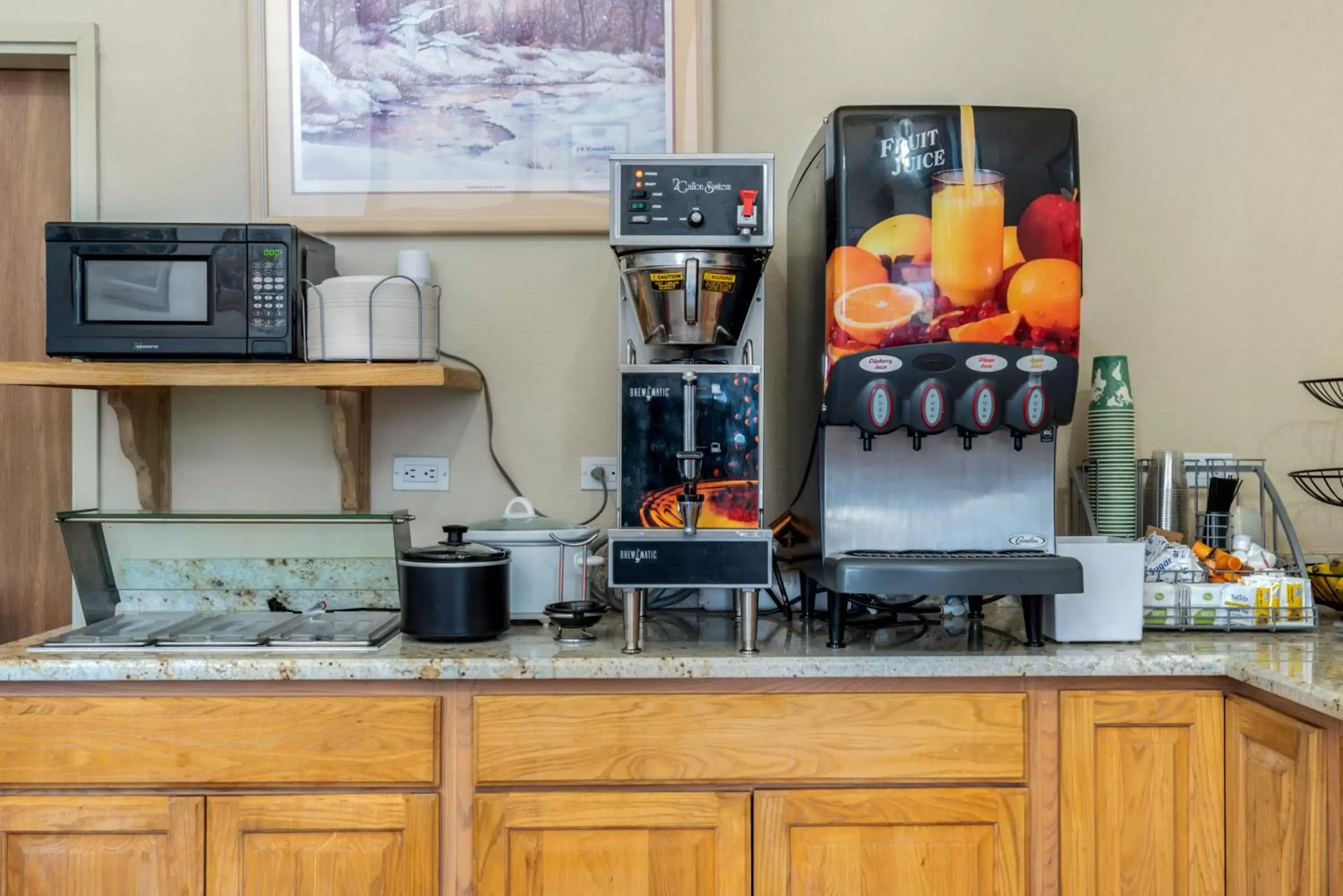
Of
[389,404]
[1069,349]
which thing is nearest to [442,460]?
[389,404]

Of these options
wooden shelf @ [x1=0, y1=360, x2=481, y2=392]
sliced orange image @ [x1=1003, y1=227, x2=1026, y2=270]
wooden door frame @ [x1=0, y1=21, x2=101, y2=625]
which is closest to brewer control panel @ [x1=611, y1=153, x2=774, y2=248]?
sliced orange image @ [x1=1003, y1=227, x2=1026, y2=270]

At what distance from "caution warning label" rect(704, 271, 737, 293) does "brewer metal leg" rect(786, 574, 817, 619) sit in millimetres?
616

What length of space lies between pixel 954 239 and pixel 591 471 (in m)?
0.99

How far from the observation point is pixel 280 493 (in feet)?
7.64

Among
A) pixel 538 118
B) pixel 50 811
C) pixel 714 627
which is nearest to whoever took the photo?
pixel 50 811

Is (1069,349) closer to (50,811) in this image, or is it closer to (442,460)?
(442,460)

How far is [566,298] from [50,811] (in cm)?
137

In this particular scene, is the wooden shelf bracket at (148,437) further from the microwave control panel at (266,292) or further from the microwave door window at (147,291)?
the microwave control panel at (266,292)

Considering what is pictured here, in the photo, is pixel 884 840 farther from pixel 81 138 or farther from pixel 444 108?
pixel 81 138

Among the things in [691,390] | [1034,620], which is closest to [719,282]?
[691,390]

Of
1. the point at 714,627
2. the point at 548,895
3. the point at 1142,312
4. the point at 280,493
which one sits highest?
the point at 1142,312

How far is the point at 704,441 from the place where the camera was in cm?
177

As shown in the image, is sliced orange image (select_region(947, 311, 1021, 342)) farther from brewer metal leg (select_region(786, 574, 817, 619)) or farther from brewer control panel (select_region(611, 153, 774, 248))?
brewer metal leg (select_region(786, 574, 817, 619))

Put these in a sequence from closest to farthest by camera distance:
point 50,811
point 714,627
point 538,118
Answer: point 50,811 → point 714,627 → point 538,118
